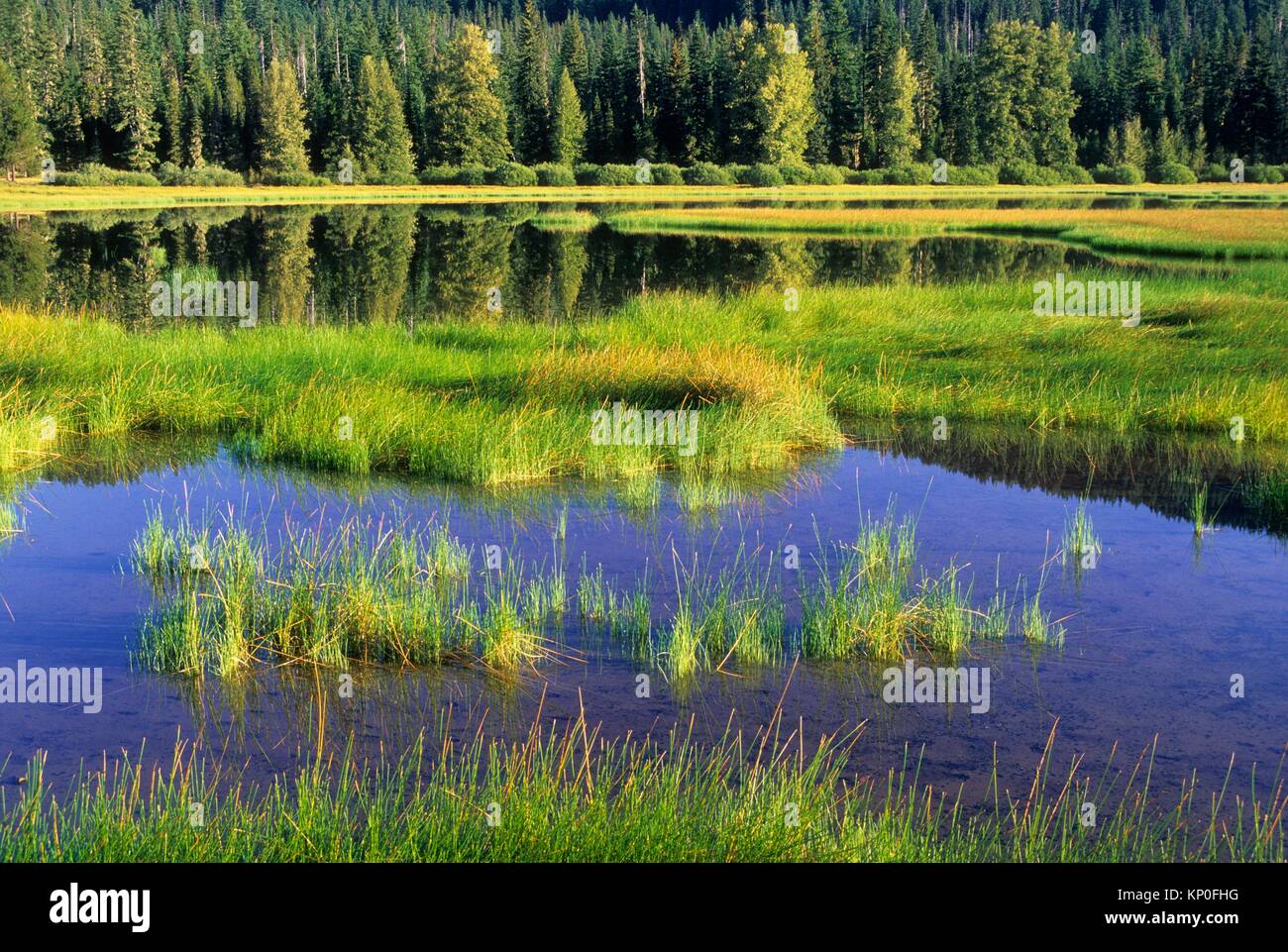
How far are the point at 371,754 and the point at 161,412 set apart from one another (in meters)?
9.66

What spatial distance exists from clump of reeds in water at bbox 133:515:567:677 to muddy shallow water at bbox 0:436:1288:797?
228 mm

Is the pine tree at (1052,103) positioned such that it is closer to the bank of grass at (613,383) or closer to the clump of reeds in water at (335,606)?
the bank of grass at (613,383)

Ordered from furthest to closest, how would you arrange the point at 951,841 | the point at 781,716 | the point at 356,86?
the point at 356,86 → the point at 781,716 → the point at 951,841

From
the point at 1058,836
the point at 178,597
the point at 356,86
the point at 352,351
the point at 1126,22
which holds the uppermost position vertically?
the point at 1126,22

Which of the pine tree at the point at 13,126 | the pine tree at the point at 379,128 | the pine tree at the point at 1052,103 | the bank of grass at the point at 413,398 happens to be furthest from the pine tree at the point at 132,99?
the bank of grass at the point at 413,398

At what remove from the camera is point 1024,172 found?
3334 inches

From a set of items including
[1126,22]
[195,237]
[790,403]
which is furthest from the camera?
[1126,22]

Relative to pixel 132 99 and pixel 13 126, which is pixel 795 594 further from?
pixel 132 99

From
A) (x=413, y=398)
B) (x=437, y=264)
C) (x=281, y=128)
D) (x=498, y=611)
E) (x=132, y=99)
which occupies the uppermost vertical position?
(x=132, y=99)

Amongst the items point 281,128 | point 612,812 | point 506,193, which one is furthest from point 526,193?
point 612,812

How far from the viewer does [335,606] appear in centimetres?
892

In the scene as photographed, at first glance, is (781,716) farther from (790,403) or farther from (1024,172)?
(1024,172)

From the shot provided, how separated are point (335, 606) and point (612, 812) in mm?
3465
